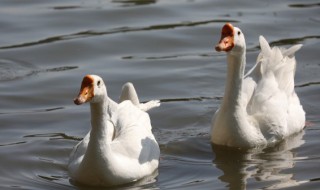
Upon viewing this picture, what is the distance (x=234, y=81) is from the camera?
9.55 metres

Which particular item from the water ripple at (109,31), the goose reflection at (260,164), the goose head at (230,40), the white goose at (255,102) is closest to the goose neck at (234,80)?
the white goose at (255,102)

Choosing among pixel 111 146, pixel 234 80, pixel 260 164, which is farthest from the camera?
pixel 234 80

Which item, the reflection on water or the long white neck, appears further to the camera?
the reflection on water

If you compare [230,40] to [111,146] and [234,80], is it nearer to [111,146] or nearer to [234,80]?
→ [234,80]

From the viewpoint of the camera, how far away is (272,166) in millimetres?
9141

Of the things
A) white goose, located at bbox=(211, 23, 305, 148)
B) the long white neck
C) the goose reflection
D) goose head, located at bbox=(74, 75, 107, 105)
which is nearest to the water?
the goose reflection

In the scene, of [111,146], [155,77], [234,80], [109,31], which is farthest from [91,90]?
[109,31]

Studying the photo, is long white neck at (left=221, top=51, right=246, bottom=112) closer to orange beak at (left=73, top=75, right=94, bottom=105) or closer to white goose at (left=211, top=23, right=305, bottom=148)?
white goose at (left=211, top=23, right=305, bottom=148)

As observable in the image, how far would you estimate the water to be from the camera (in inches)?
355

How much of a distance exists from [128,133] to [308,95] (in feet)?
10.9

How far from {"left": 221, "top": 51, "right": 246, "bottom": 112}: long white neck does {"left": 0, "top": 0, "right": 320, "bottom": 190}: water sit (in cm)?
52

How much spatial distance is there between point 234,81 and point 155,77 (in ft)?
8.77

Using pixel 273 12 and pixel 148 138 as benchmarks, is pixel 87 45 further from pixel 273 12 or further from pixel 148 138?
pixel 148 138

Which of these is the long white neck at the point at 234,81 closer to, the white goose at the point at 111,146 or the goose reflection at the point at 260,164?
the goose reflection at the point at 260,164
